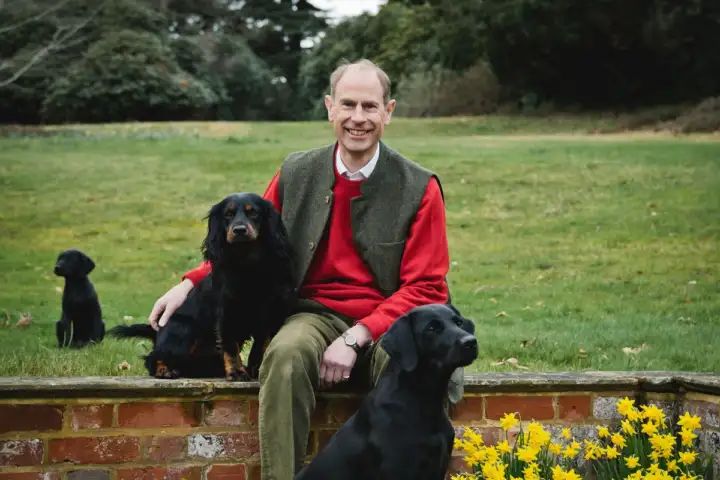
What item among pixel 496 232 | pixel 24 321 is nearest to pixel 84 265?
pixel 24 321

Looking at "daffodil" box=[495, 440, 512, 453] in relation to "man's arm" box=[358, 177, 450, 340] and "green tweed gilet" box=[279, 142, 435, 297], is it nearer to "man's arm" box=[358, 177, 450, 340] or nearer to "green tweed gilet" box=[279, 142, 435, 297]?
"man's arm" box=[358, 177, 450, 340]

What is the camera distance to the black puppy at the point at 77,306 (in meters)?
6.98

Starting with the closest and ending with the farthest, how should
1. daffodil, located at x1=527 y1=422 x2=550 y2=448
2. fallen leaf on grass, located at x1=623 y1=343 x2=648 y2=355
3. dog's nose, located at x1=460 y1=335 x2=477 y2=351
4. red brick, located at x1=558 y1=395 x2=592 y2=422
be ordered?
dog's nose, located at x1=460 y1=335 x2=477 y2=351, daffodil, located at x1=527 y1=422 x2=550 y2=448, red brick, located at x1=558 y1=395 x2=592 y2=422, fallen leaf on grass, located at x1=623 y1=343 x2=648 y2=355

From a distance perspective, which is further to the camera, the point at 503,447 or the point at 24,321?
the point at 24,321

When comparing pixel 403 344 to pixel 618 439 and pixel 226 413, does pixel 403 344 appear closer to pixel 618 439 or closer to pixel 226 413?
pixel 226 413

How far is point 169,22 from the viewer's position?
32219 mm

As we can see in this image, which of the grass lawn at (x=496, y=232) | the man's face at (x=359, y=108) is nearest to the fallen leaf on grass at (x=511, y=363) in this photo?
the grass lawn at (x=496, y=232)

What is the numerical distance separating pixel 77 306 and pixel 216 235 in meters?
3.79

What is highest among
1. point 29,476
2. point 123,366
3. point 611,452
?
point 611,452

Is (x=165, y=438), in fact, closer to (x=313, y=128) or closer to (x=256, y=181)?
(x=256, y=181)

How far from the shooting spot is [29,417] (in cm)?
348

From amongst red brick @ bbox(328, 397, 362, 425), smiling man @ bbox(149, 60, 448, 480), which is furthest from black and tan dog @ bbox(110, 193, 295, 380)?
red brick @ bbox(328, 397, 362, 425)

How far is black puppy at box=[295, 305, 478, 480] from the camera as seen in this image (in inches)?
115

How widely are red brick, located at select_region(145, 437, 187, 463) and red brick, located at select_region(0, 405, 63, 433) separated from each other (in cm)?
33
